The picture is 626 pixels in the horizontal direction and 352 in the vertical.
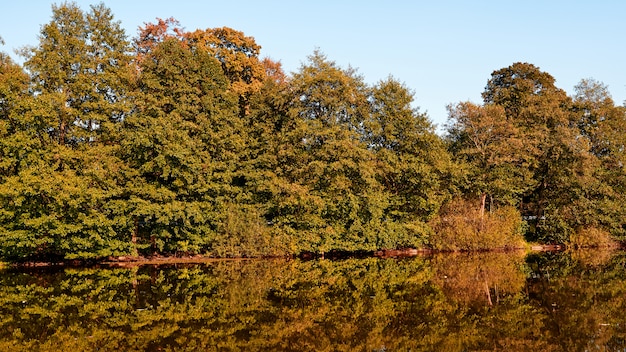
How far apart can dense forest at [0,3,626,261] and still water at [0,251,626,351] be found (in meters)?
A: 5.90

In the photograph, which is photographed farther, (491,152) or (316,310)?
(491,152)

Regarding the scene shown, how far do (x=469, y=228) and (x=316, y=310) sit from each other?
2678cm

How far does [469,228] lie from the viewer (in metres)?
39.8

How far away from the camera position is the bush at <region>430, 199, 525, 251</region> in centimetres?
4009

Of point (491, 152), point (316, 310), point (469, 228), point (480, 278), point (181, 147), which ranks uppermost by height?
point (491, 152)

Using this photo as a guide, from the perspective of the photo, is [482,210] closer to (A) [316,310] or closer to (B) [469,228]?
(B) [469,228]

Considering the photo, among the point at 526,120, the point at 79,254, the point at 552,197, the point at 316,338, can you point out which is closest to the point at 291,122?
the point at 79,254

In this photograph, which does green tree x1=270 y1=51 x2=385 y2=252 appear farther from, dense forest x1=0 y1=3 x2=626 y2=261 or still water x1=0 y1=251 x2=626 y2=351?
still water x1=0 y1=251 x2=626 y2=351

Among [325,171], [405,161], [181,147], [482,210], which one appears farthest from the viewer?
[482,210]

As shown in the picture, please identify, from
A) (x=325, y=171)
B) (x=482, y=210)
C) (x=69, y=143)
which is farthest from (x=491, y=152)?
(x=69, y=143)

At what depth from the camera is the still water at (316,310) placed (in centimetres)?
1166

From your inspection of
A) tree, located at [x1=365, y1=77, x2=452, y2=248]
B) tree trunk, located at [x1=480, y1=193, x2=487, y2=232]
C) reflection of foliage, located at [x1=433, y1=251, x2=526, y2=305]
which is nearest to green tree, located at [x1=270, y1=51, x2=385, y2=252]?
tree, located at [x1=365, y1=77, x2=452, y2=248]

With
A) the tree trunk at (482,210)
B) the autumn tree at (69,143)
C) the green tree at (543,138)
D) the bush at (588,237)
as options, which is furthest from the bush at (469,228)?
the autumn tree at (69,143)

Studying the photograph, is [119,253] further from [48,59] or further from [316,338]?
[316,338]
